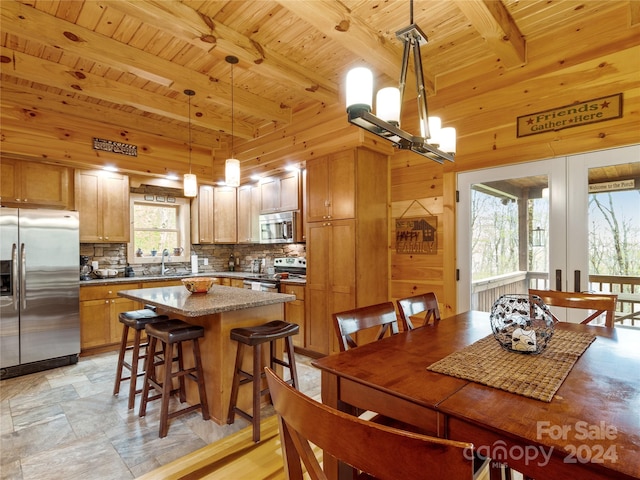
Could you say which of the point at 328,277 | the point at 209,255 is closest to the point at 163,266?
the point at 209,255

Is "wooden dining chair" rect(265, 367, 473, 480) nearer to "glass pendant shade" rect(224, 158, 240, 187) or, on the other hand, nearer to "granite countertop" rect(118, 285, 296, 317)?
"granite countertop" rect(118, 285, 296, 317)

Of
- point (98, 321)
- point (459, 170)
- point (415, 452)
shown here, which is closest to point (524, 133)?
point (459, 170)

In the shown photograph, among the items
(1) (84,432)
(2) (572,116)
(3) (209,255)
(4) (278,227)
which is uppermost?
(2) (572,116)

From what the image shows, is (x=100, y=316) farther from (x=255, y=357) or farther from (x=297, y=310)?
(x=255, y=357)

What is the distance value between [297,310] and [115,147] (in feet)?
10.4

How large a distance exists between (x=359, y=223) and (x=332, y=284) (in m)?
0.76

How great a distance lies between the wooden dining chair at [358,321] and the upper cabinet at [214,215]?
3.93 metres

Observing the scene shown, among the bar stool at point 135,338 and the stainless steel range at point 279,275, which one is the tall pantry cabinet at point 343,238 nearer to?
the stainless steel range at point 279,275

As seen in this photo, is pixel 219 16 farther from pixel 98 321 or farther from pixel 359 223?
pixel 98 321

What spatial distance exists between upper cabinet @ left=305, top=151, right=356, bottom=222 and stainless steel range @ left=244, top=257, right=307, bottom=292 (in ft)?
2.63

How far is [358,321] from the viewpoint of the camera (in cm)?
179

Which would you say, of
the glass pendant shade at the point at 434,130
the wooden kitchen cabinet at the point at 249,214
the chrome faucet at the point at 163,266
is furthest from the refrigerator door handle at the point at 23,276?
the glass pendant shade at the point at 434,130

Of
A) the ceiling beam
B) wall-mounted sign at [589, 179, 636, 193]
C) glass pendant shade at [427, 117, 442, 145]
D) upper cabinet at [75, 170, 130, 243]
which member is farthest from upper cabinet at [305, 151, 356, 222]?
upper cabinet at [75, 170, 130, 243]

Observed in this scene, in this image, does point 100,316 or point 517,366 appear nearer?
point 517,366
